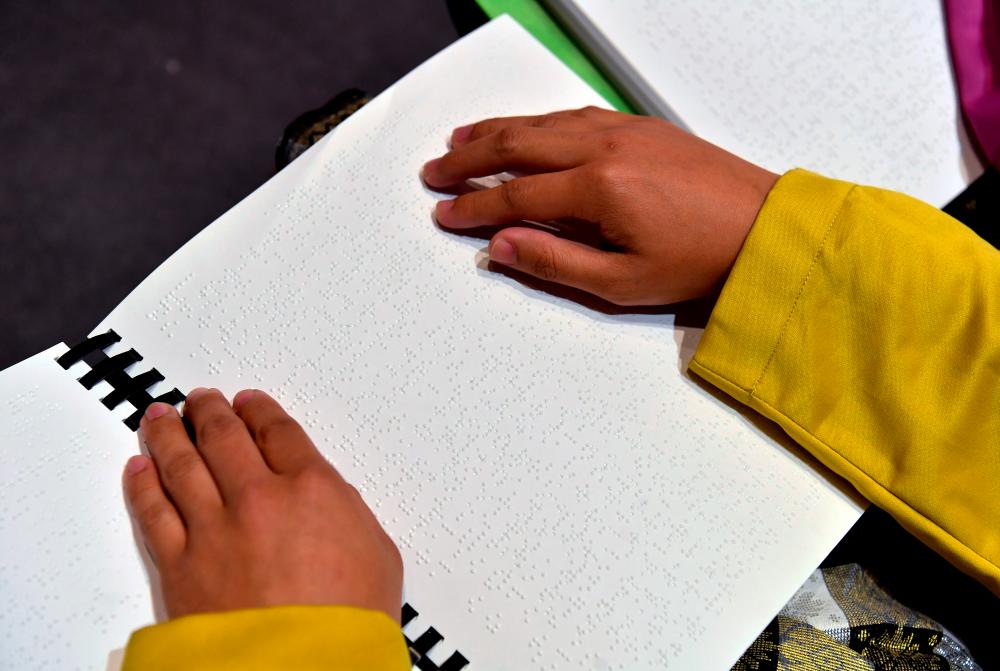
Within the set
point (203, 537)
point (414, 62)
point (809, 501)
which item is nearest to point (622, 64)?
point (414, 62)

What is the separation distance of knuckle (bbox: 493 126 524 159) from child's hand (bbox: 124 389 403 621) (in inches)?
9.3

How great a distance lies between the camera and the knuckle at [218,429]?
44 cm

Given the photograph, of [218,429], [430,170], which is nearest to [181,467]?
[218,429]

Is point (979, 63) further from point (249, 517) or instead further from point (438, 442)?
point (249, 517)

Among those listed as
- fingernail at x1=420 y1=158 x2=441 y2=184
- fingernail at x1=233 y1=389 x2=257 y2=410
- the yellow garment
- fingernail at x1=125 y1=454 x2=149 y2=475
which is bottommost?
the yellow garment

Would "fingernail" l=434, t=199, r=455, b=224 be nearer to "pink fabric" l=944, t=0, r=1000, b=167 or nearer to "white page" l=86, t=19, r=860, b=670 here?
"white page" l=86, t=19, r=860, b=670

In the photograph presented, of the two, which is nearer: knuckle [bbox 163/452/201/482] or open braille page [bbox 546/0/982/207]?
knuckle [bbox 163/452/201/482]

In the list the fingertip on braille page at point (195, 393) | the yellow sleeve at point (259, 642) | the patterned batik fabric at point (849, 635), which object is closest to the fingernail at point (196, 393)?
the fingertip on braille page at point (195, 393)

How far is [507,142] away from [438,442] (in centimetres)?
22

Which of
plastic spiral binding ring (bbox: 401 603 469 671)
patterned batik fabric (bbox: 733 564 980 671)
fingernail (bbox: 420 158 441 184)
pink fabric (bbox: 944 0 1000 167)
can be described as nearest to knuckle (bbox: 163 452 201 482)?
plastic spiral binding ring (bbox: 401 603 469 671)

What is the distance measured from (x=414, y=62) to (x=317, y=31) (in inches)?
3.6

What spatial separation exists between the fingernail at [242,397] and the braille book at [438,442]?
1 centimetres

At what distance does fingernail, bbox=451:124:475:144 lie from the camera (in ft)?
1.87

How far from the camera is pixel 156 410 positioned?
18.1 inches
